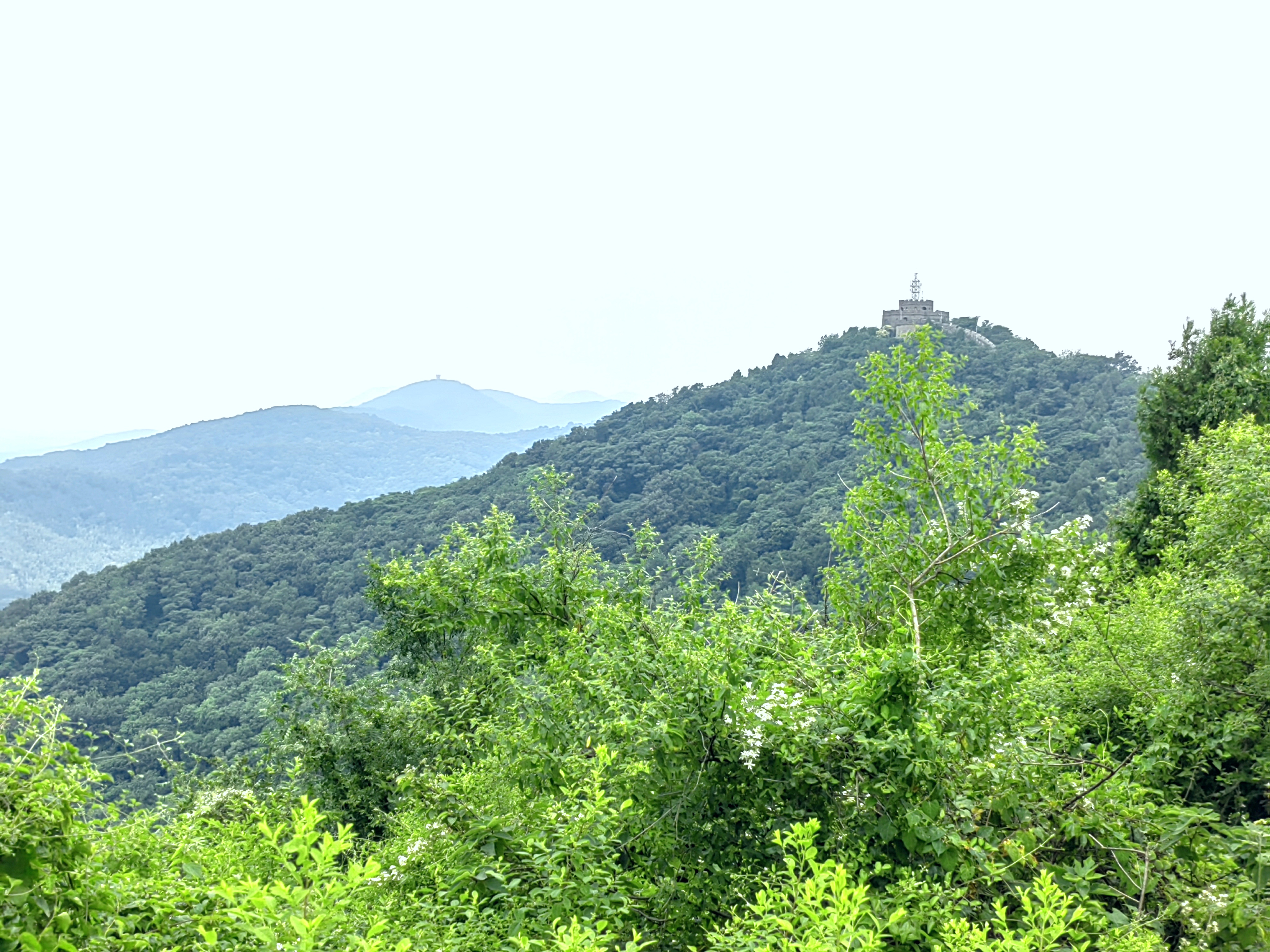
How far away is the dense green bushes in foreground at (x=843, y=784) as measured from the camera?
227 cm

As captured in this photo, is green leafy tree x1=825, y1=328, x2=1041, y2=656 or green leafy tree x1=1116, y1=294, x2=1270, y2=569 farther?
green leafy tree x1=1116, y1=294, x2=1270, y2=569

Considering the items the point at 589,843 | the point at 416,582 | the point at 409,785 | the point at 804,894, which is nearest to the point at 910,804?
the point at 804,894

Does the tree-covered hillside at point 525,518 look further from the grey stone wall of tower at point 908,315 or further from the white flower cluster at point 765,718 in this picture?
the white flower cluster at point 765,718

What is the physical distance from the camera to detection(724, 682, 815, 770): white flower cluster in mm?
3529

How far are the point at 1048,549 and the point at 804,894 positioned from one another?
Result: 4908 millimetres

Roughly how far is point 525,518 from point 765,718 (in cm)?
4307

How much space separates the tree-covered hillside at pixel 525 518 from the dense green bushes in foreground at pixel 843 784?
25812 mm

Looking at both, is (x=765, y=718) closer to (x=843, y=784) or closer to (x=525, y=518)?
(x=843, y=784)

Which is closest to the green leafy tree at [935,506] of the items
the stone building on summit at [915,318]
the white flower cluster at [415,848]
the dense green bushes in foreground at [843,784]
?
the dense green bushes in foreground at [843,784]

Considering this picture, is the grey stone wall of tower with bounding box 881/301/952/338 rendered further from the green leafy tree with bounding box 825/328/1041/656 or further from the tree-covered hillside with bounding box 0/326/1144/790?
the green leafy tree with bounding box 825/328/1041/656

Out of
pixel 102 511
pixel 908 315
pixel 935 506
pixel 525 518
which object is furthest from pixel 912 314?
pixel 102 511

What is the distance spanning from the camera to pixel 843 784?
353 centimetres

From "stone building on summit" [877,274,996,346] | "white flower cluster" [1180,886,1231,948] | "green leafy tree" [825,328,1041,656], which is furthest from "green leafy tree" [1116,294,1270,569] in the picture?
"stone building on summit" [877,274,996,346]

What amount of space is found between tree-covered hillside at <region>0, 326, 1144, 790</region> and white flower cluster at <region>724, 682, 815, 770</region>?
29164mm
